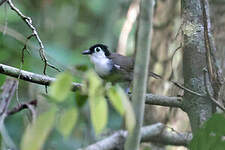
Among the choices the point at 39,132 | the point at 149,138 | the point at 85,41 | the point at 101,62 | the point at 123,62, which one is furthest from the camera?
the point at 85,41

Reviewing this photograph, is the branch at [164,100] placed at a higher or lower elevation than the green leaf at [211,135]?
higher

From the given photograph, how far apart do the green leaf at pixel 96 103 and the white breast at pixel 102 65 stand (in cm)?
268

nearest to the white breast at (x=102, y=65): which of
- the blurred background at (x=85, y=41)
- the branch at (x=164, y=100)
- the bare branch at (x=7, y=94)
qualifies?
the blurred background at (x=85, y=41)

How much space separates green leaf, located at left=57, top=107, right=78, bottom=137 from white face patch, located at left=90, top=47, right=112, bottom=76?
265cm

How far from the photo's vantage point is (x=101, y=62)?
13.5ft

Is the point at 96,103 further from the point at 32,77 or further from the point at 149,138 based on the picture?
the point at 149,138

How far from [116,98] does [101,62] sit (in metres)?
2.86

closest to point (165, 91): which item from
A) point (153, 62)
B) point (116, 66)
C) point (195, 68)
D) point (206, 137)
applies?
point (153, 62)

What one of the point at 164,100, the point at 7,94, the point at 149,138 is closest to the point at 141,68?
the point at 164,100

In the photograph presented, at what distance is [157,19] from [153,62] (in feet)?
1.54

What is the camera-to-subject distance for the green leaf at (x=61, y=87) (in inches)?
47.3

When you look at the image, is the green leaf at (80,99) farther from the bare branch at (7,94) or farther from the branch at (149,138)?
the branch at (149,138)

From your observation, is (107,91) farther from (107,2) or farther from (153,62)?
(107,2)

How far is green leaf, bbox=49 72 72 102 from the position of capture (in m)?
1.20
